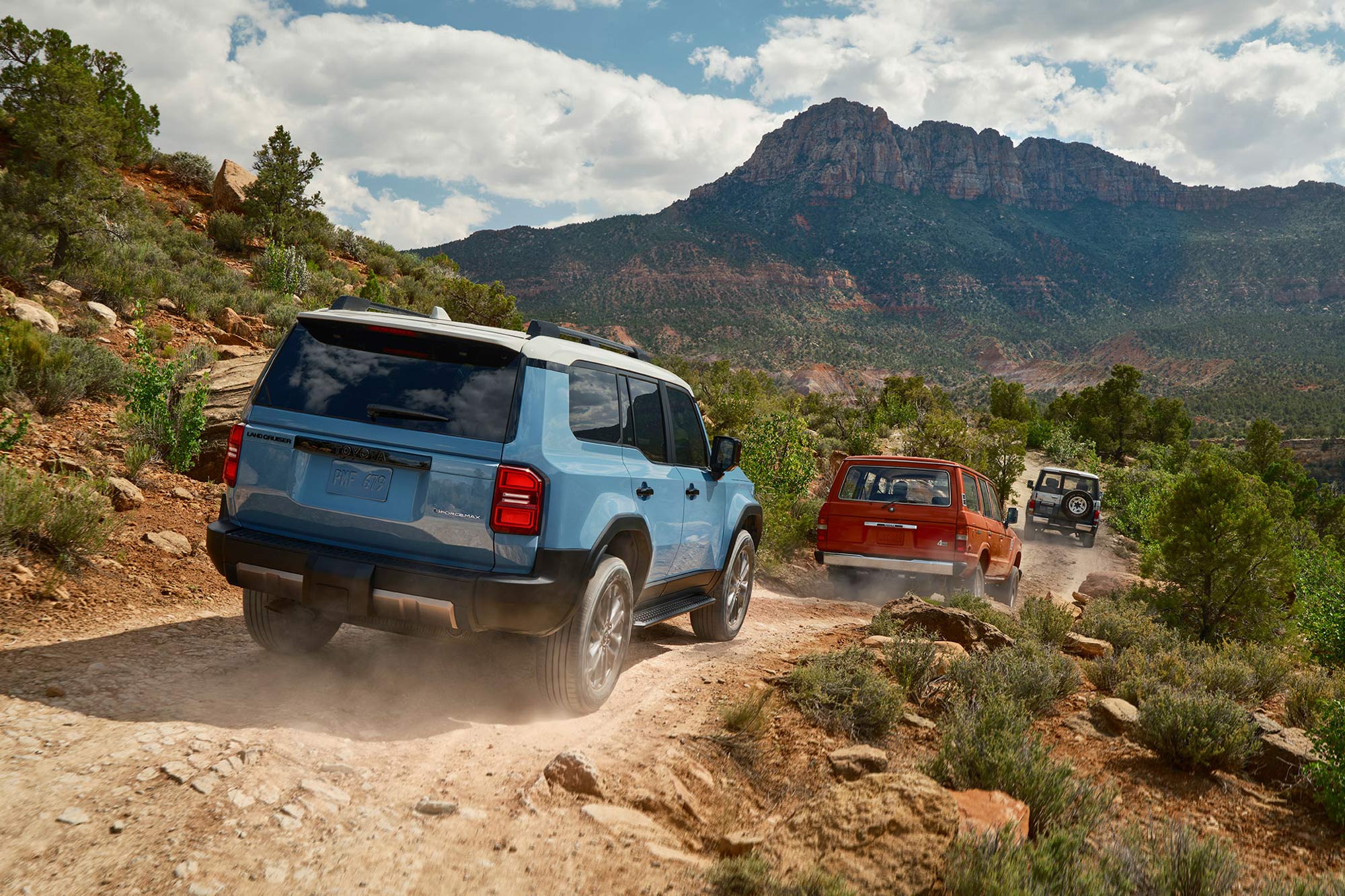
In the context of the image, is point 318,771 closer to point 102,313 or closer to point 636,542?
point 636,542

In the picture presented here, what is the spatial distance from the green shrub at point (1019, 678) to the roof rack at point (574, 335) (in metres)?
3.07

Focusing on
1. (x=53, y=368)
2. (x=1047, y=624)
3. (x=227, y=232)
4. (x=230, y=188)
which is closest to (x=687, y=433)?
(x=1047, y=624)

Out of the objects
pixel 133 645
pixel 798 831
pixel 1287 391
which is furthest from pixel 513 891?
pixel 1287 391

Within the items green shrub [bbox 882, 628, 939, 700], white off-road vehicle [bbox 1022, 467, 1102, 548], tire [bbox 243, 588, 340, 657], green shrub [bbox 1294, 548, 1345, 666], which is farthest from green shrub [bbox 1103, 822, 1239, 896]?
white off-road vehicle [bbox 1022, 467, 1102, 548]

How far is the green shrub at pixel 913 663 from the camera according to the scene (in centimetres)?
552

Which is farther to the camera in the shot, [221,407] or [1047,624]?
[221,407]

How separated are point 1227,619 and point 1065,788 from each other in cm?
854

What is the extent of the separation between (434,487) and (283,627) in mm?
1789

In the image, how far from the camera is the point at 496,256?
94.8m

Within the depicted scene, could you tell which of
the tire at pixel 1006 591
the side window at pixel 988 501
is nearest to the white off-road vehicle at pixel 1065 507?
the tire at pixel 1006 591

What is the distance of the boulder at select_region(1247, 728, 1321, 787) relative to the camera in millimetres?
4488

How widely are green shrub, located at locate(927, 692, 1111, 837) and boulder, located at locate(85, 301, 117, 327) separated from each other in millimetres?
13339

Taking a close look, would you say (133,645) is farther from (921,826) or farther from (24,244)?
(24,244)

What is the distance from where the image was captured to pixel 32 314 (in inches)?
425
